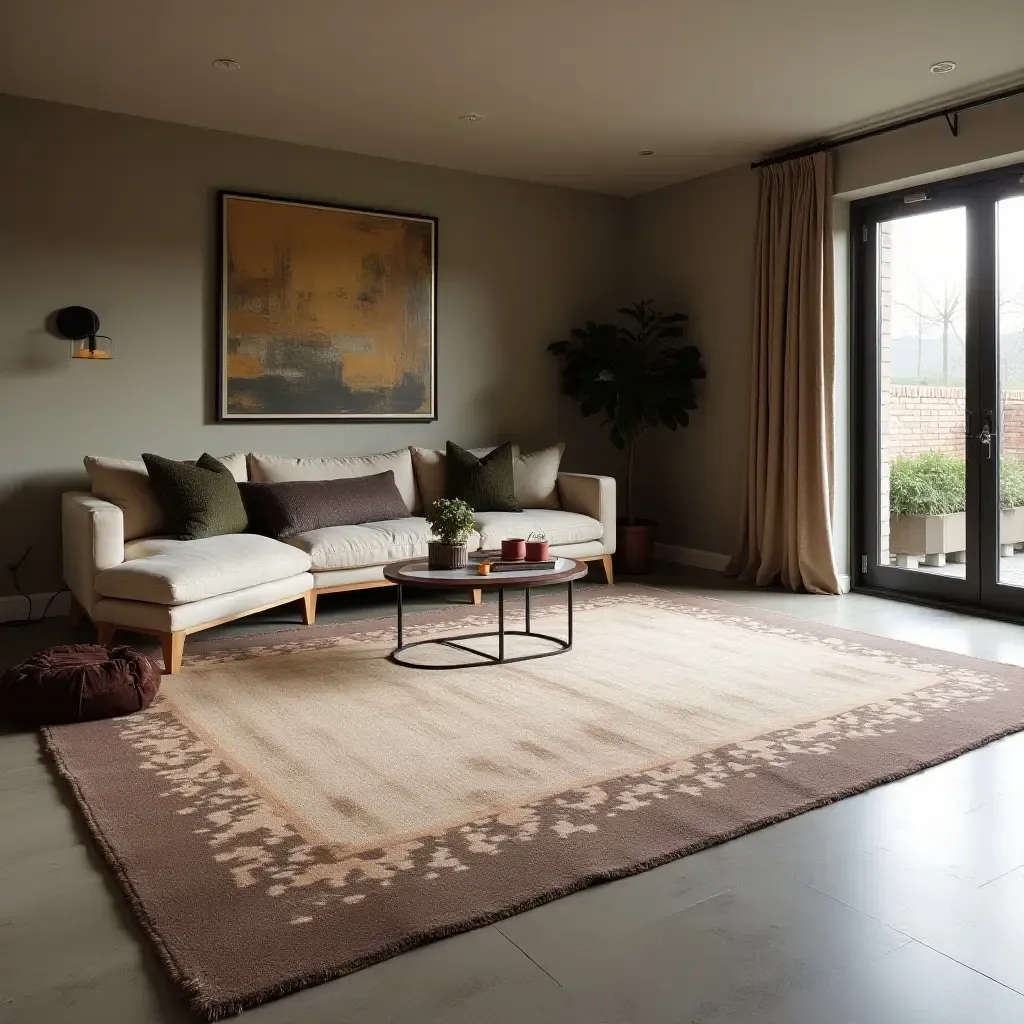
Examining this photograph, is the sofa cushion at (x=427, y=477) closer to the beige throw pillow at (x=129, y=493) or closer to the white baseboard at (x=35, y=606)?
the beige throw pillow at (x=129, y=493)

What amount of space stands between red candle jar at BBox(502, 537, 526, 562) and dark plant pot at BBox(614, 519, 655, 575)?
2201 mm

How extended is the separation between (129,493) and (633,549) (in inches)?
123

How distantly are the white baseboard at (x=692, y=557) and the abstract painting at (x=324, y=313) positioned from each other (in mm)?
2017

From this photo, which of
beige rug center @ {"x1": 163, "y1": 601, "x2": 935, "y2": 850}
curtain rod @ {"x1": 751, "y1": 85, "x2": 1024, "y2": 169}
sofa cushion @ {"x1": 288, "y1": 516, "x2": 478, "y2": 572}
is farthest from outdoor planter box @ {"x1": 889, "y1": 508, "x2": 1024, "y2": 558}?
sofa cushion @ {"x1": 288, "y1": 516, "x2": 478, "y2": 572}

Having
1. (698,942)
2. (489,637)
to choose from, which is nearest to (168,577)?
(489,637)

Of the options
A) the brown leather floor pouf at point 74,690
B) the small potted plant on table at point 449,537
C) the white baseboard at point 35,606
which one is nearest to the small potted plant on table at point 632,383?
the small potted plant on table at point 449,537

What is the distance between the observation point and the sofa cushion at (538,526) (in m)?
5.37

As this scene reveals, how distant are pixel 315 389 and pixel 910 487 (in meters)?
3.52

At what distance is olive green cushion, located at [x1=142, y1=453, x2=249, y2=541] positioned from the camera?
4691mm

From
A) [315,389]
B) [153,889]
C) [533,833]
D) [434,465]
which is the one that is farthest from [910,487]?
[153,889]

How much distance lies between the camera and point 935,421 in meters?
5.36

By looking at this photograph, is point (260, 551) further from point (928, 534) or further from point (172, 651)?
point (928, 534)

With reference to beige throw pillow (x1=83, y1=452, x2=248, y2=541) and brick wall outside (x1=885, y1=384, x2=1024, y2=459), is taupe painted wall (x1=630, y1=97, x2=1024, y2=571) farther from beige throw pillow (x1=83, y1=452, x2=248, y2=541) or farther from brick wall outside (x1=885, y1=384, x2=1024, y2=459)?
beige throw pillow (x1=83, y1=452, x2=248, y2=541)

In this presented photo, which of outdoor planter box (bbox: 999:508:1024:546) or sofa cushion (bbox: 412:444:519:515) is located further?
sofa cushion (bbox: 412:444:519:515)
